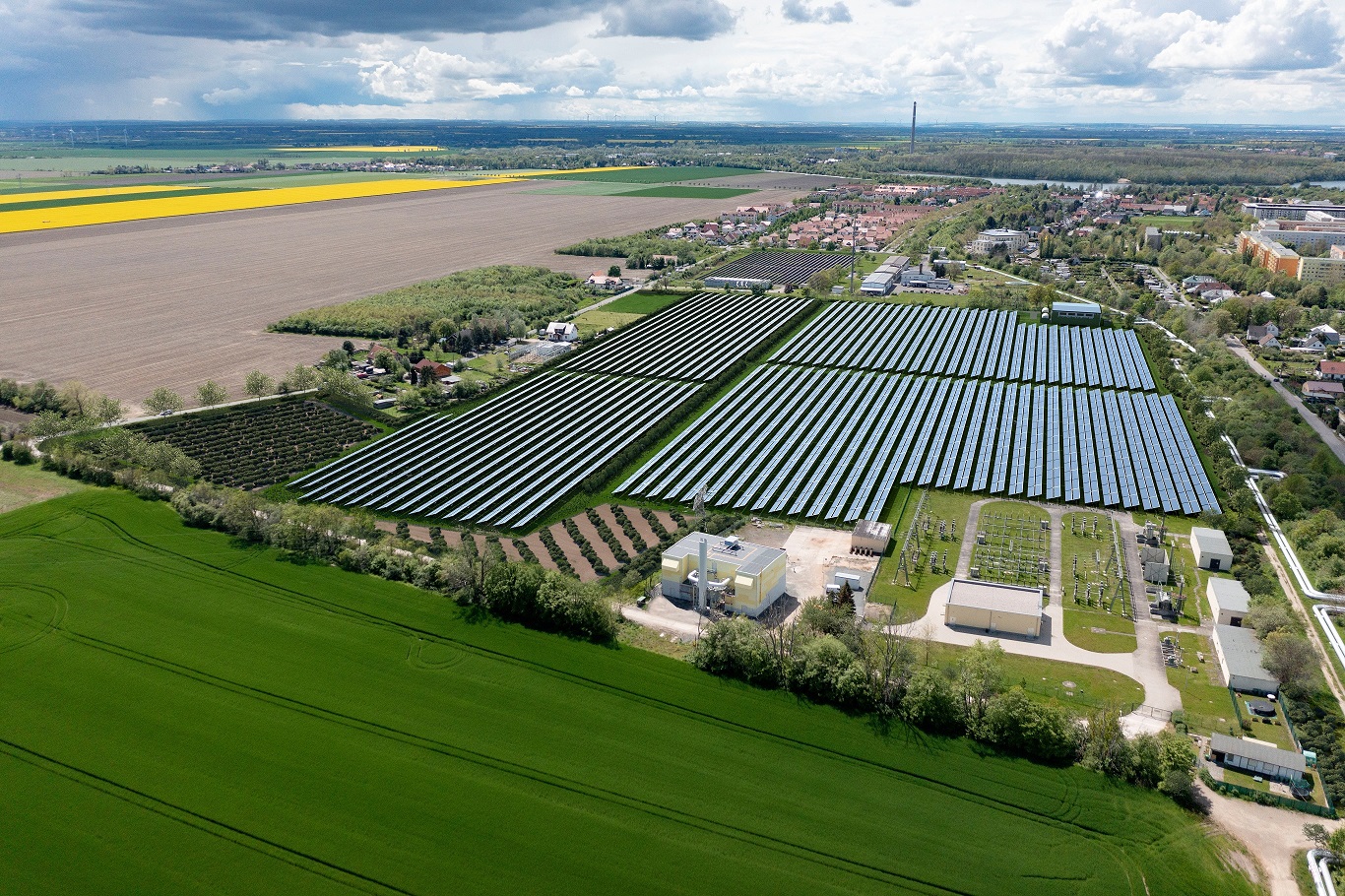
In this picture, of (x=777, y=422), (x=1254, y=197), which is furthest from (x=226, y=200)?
(x=1254, y=197)

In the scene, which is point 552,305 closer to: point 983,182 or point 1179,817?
point 1179,817

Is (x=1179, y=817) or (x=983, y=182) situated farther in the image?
(x=983, y=182)

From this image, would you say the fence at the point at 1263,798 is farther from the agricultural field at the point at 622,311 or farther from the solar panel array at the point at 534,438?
the agricultural field at the point at 622,311

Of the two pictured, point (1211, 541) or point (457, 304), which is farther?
point (457, 304)

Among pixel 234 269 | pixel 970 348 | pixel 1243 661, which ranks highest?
pixel 234 269

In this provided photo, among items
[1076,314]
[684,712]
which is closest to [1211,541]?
[684,712]

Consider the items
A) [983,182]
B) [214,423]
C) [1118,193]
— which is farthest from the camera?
[983,182]

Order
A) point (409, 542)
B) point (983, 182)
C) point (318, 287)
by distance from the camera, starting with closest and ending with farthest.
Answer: point (409, 542)
point (318, 287)
point (983, 182)

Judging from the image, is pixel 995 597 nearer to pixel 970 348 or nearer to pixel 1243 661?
pixel 1243 661
